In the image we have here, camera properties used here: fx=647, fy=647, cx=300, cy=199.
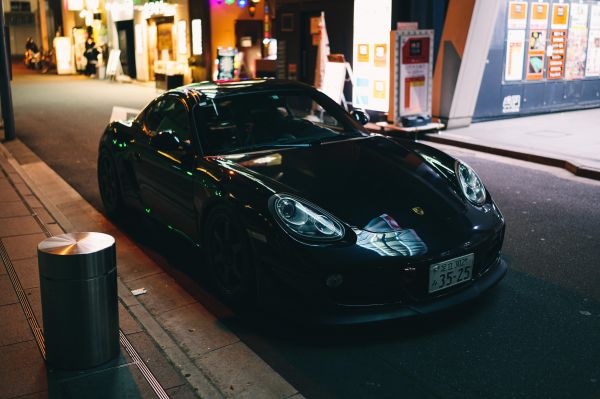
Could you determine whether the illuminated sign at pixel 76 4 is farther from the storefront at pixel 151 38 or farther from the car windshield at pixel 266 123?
the car windshield at pixel 266 123

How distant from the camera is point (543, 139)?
10.9m

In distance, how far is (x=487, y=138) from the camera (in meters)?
11.1

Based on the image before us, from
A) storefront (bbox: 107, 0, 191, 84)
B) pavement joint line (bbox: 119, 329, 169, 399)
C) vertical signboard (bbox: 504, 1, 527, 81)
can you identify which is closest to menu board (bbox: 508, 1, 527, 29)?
vertical signboard (bbox: 504, 1, 527, 81)

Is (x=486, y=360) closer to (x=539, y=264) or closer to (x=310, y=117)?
(x=539, y=264)

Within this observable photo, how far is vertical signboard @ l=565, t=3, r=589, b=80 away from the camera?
48.2 ft

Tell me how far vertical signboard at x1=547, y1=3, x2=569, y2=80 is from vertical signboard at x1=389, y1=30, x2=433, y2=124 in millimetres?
4384

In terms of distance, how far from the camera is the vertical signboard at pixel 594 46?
15.2 meters

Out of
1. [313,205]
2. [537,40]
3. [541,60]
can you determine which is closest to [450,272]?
[313,205]

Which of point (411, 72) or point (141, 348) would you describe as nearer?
point (141, 348)

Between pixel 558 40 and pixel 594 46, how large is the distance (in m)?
1.56

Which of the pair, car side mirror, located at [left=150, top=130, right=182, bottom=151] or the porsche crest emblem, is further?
car side mirror, located at [left=150, top=130, right=182, bottom=151]

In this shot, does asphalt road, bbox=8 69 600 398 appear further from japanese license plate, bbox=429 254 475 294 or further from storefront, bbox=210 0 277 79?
storefront, bbox=210 0 277 79

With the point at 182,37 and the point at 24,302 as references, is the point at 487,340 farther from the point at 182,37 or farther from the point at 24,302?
the point at 182,37

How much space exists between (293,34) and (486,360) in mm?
12395
